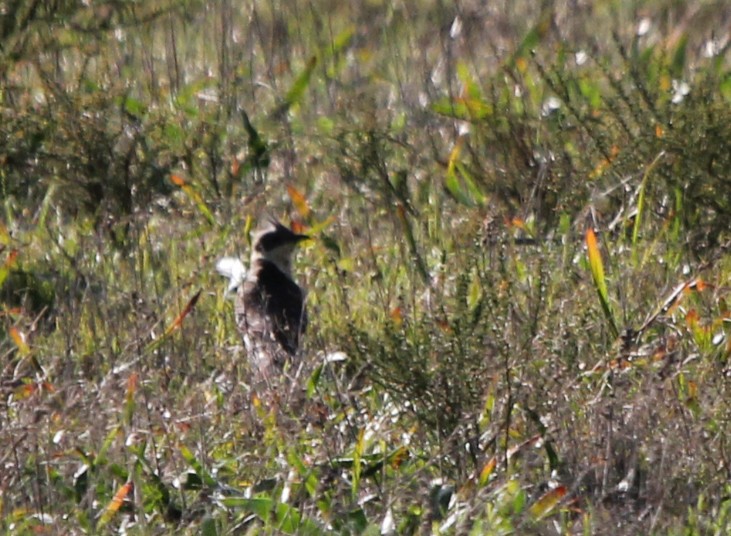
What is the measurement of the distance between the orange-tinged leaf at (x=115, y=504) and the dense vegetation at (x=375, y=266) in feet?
0.03

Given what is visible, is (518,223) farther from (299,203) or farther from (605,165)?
(299,203)

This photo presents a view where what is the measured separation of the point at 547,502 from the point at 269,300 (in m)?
2.46

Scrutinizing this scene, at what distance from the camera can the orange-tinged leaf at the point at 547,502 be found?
15.7ft

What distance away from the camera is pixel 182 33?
35.5 feet

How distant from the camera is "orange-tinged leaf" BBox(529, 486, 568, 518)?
15.7ft

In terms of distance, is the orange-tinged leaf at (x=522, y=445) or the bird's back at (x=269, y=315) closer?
the orange-tinged leaf at (x=522, y=445)

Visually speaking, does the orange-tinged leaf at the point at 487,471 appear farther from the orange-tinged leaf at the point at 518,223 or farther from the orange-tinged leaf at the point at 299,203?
the orange-tinged leaf at the point at 299,203

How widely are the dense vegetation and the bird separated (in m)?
0.10

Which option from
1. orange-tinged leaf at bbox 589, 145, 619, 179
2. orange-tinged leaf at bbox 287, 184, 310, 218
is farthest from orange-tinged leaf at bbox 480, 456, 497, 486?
orange-tinged leaf at bbox 287, 184, 310, 218

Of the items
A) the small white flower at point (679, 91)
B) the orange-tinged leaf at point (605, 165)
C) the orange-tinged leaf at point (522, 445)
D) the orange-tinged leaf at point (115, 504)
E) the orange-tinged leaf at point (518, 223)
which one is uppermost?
the small white flower at point (679, 91)

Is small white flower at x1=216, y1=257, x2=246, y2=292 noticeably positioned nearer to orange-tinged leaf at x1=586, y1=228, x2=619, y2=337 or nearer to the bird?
the bird

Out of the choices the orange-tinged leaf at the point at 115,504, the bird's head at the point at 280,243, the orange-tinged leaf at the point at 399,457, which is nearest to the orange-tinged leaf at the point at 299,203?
the bird's head at the point at 280,243

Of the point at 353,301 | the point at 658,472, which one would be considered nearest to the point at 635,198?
the point at 353,301

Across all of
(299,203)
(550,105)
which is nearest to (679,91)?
(550,105)
